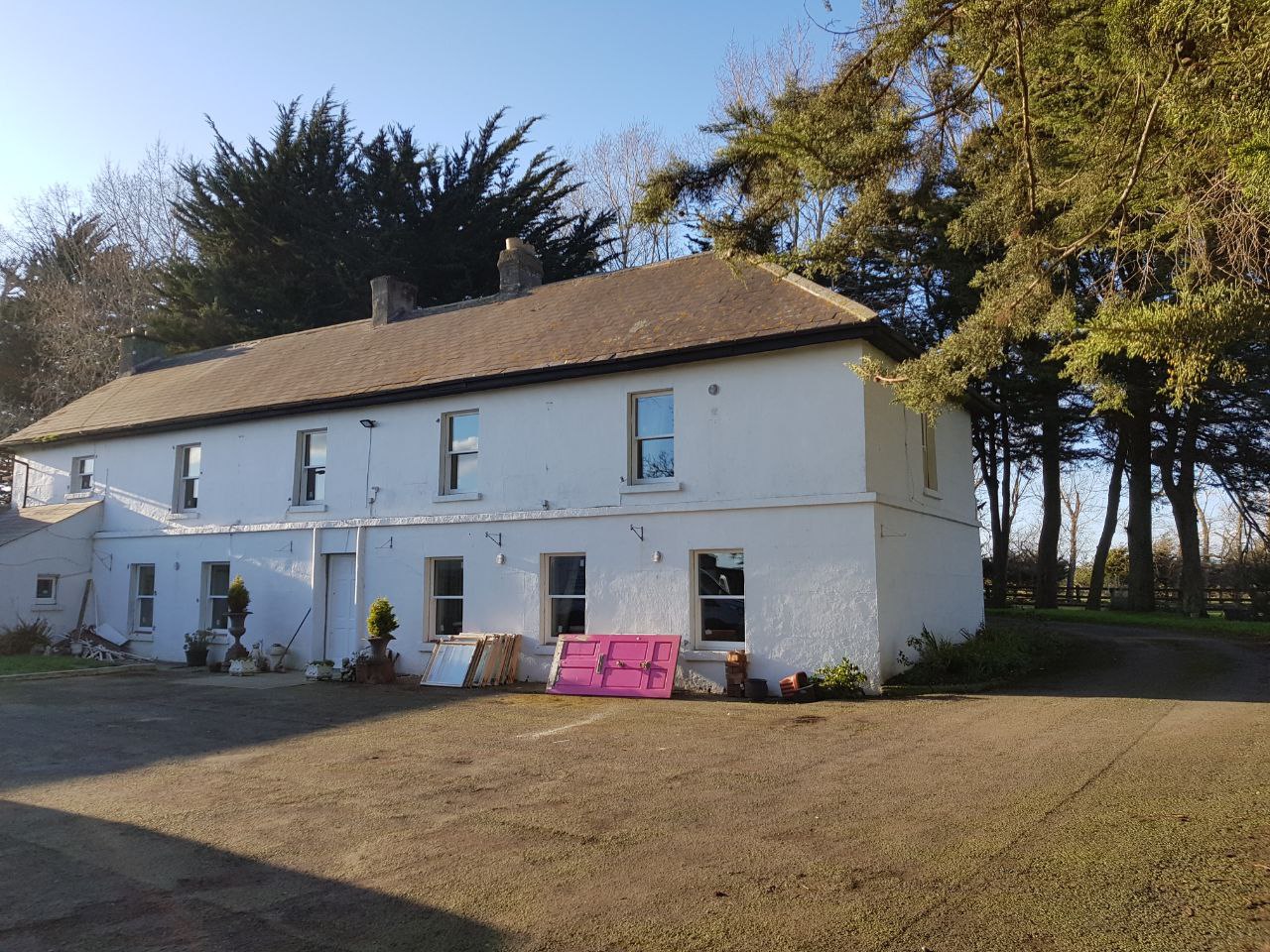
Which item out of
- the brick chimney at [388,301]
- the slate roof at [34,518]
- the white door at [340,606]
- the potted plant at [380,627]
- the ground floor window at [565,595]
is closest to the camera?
the ground floor window at [565,595]

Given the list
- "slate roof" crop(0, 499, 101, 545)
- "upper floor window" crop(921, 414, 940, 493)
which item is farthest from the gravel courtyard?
"slate roof" crop(0, 499, 101, 545)

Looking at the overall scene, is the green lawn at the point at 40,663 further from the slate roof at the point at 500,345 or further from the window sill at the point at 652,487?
the window sill at the point at 652,487

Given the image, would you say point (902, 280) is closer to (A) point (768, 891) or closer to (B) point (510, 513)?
(B) point (510, 513)

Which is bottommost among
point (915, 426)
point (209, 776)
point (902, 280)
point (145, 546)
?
point (209, 776)

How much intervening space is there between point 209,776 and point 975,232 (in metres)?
9.00

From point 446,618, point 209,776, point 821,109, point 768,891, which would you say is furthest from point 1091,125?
point 446,618

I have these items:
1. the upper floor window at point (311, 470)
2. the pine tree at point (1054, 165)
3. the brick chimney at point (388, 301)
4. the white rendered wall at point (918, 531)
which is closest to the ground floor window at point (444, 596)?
the upper floor window at point (311, 470)

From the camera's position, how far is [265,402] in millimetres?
18750

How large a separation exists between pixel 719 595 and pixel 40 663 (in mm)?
13666

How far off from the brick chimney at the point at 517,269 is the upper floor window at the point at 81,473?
38.0 ft

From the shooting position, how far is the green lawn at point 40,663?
16.3 metres

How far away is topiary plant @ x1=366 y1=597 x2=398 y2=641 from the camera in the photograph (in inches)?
612

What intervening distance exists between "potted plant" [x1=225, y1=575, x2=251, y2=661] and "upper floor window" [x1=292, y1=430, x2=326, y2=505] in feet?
6.74

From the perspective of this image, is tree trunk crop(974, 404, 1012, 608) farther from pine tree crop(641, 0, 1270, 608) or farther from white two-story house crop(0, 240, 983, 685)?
pine tree crop(641, 0, 1270, 608)
